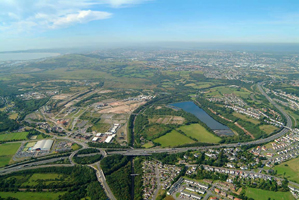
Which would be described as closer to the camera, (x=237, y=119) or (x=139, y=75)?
(x=237, y=119)

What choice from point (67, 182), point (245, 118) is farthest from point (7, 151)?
point (245, 118)

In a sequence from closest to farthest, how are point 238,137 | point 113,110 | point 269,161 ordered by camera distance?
point 269,161
point 238,137
point 113,110

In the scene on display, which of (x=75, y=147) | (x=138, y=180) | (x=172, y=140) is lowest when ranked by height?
(x=172, y=140)

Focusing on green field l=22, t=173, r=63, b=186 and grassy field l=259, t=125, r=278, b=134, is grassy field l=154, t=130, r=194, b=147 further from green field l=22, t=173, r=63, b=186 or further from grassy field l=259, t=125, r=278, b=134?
green field l=22, t=173, r=63, b=186

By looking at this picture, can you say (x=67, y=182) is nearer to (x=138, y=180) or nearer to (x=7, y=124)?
(x=138, y=180)

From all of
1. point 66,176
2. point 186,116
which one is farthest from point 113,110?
point 66,176

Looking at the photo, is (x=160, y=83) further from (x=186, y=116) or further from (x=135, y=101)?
(x=186, y=116)

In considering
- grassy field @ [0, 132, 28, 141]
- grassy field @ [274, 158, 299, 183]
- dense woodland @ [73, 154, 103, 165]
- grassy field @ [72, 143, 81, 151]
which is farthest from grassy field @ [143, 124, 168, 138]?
grassy field @ [0, 132, 28, 141]
